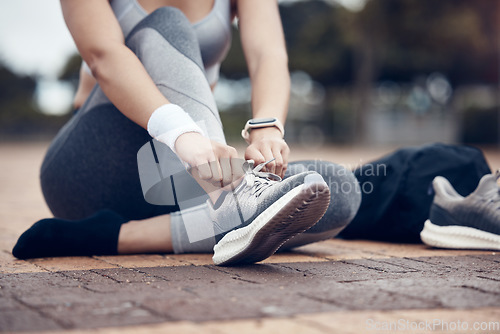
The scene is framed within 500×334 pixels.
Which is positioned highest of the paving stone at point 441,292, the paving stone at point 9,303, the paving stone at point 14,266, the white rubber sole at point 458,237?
the white rubber sole at point 458,237

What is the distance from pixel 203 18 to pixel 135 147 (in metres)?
0.58

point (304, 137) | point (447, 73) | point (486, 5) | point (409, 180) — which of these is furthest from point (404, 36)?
point (409, 180)

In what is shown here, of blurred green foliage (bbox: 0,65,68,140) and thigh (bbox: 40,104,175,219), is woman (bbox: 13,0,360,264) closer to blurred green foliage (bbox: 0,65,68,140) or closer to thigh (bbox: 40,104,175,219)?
thigh (bbox: 40,104,175,219)

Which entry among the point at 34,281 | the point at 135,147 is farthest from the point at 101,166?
the point at 34,281

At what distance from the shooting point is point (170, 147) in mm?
1737

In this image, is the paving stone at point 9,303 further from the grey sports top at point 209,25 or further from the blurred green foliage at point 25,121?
the blurred green foliage at point 25,121

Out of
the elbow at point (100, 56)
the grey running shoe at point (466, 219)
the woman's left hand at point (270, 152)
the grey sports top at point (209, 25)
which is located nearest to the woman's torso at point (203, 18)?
the grey sports top at point (209, 25)

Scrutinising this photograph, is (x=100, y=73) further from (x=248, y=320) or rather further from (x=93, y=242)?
(x=248, y=320)

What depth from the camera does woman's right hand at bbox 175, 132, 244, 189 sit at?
5.28ft

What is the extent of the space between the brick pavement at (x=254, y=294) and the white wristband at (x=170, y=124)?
0.38 meters

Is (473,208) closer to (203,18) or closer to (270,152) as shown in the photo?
(270,152)

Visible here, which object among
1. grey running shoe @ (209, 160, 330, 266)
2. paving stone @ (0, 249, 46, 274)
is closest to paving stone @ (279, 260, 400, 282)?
grey running shoe @ (209, 160, 330, 266)

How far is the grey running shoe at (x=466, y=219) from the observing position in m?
2.18

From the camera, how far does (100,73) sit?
191 centimetres
